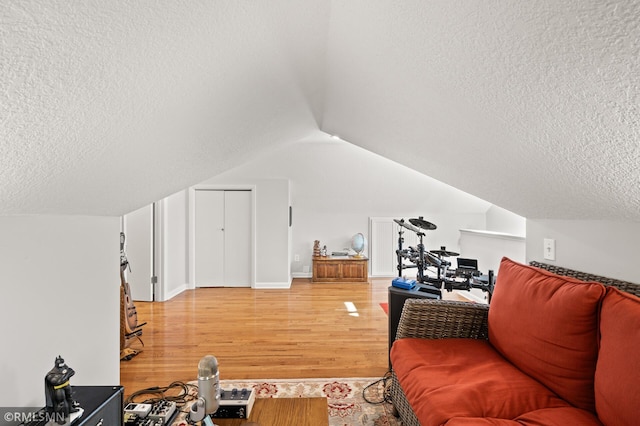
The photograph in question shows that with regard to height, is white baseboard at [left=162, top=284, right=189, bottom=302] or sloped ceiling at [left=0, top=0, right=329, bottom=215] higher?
sloped ceiling at [left=0, top=0, right=329, bottom=215]

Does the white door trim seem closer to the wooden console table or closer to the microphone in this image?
the wooden console table

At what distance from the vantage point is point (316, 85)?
6.86ft

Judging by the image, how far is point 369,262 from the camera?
6.08 metres

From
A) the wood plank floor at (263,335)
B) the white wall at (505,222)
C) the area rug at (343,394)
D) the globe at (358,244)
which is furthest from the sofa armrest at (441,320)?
the globe at (358,244)

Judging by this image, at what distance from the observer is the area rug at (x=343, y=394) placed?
1.96m

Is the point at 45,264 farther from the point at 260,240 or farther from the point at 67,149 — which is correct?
the point at 260,240

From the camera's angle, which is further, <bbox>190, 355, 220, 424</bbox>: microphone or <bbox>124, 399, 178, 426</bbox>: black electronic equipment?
<bbox>124, 399, 178, 426</bbox>: black electronic equipment

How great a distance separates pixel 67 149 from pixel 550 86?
1533 millimetres

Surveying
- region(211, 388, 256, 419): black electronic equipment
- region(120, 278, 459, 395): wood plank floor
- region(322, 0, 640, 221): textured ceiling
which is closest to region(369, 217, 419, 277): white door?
region(120, 278, 459, 395): wood plank floor

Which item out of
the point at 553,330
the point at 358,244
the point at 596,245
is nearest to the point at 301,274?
the point at 358,244

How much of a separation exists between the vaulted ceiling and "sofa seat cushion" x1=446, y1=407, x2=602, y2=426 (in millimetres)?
840

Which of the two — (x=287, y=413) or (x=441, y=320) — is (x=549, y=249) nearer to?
(x=441, y=320)

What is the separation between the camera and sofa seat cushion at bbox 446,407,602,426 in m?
1.13

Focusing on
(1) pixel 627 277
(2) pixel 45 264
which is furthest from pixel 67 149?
(1) pixel 627 277
